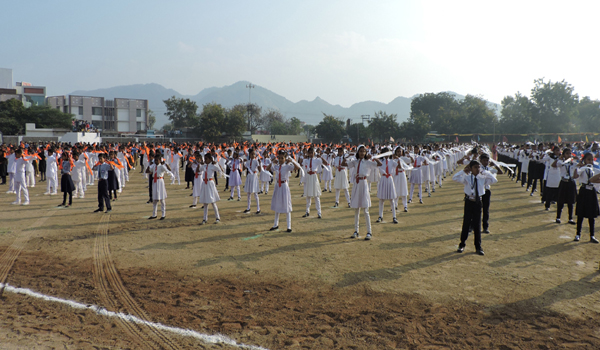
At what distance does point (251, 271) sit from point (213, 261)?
1092 mm

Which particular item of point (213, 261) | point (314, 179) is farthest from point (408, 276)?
point (314, 179)

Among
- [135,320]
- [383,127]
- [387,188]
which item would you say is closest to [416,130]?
[383,127]

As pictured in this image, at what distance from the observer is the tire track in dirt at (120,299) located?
4920mm

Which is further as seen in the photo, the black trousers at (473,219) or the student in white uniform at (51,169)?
the student in white uniform at (51,169)

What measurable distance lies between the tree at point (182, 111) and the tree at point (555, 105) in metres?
80.4

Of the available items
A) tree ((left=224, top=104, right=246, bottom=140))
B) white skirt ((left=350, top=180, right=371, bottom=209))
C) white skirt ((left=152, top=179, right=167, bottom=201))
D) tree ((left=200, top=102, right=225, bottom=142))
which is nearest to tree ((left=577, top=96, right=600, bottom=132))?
tree ((left=224, top=104, right=246, bottom=140))

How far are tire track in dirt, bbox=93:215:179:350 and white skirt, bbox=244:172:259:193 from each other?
5264 mm

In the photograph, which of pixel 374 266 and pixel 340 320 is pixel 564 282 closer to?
pixel 374 266

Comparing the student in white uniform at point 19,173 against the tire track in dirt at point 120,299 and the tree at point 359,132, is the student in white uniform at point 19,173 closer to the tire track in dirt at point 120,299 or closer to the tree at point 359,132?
the tire track in dirt at point 120,299

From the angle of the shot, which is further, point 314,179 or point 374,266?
point 314,179

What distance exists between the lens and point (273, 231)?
10.6 m

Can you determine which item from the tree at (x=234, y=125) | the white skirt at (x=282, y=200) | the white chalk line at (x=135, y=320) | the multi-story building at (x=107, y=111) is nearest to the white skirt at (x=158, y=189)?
the white skirt at (x=282, y=200)

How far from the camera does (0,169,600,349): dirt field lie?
5.05 meters

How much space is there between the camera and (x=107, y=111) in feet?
314
